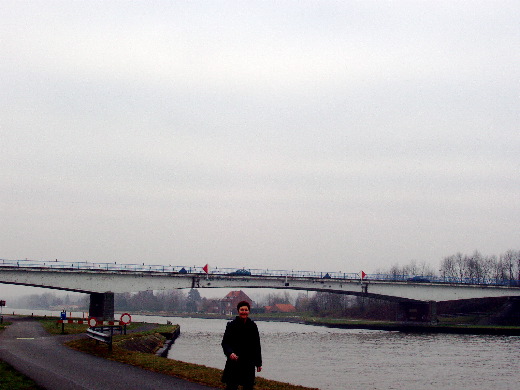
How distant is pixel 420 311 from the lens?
97500 mm

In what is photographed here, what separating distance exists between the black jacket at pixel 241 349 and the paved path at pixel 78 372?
6184 millimetres

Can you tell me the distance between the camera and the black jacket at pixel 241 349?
38.9 feet

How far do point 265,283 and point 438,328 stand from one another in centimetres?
2591

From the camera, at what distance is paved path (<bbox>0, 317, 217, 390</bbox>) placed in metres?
17.5

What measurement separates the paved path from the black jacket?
6184mm

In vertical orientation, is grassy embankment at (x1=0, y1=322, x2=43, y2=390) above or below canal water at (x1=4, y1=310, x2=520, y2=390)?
above

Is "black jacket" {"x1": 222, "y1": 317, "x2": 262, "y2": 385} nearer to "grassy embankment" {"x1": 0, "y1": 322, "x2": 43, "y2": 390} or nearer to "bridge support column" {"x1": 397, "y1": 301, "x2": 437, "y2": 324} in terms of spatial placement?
"grassy embankment" {"x1": 0, "y1": 322, "x2": 43, "y2": 390}

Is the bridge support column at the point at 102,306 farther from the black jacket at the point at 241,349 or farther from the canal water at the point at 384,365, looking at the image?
the black jacket at the point at 241,349

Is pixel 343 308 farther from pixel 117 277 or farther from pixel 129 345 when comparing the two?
pixel 129 345

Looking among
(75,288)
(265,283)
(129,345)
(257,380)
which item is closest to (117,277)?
(75,288)

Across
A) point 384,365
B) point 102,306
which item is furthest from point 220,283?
point 384,365

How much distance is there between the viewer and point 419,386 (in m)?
29.2

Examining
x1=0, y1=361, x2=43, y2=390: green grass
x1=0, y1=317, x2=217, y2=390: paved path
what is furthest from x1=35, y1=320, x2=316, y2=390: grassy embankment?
x1=0, y1=361, x2=43, y2=390: green grass

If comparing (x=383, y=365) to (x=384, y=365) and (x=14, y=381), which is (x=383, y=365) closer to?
(x=384, y=365)
